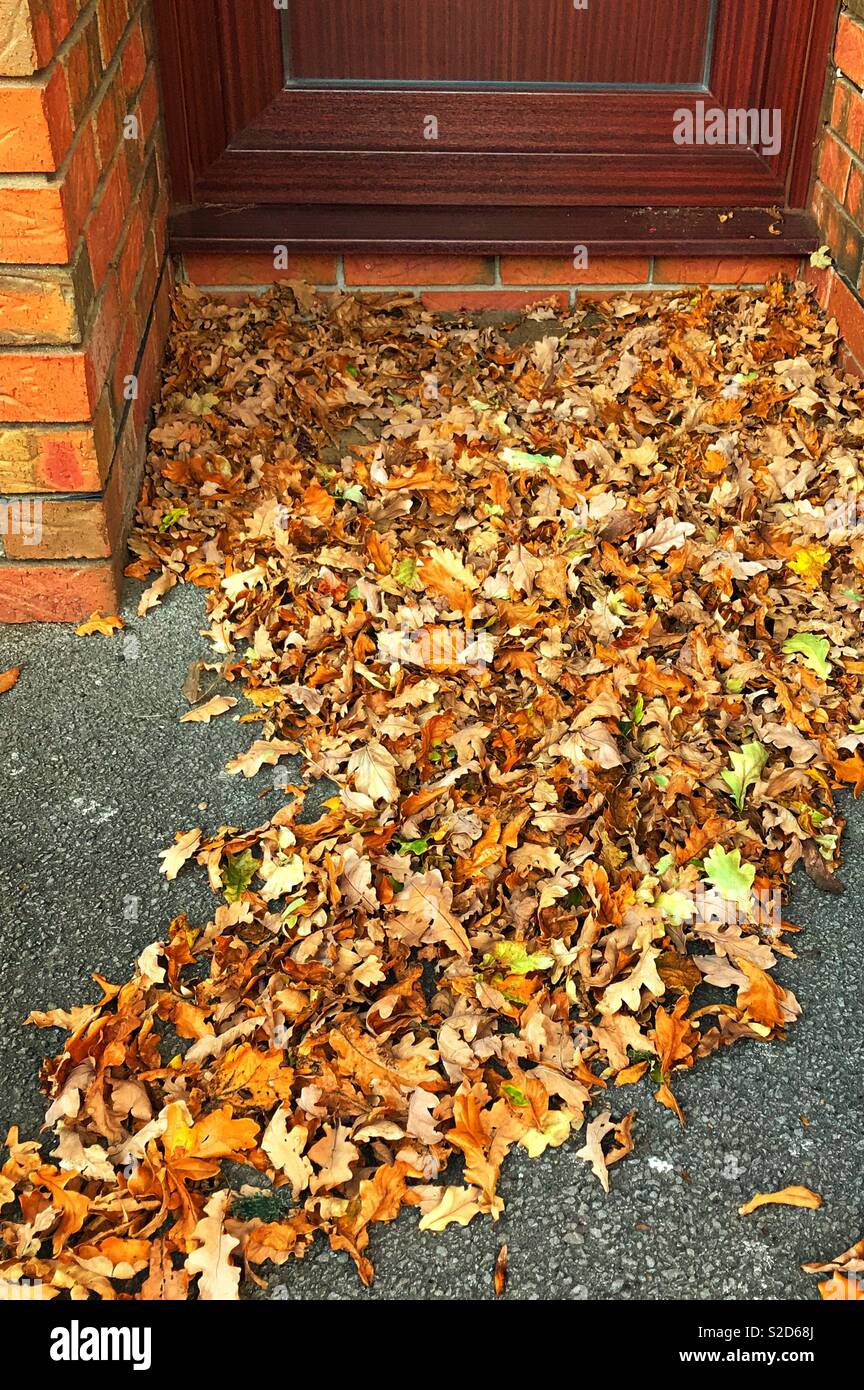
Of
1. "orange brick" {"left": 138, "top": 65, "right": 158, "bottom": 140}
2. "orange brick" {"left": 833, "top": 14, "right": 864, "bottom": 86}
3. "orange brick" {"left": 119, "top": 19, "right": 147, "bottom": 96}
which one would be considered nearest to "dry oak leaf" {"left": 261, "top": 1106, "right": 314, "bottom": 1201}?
"orange brick" {"left": 119, "top": 19, "right": 147, "bottom": 96}

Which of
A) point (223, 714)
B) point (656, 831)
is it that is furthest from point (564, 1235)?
point (223, 714)

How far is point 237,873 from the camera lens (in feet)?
7.89

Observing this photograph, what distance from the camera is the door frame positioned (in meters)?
3.95

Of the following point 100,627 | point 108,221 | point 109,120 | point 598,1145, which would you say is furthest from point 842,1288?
point 109,120

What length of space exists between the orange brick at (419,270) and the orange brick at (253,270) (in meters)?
0.08

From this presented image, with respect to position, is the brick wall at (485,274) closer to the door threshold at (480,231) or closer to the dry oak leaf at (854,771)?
the door threshold at (480,231)

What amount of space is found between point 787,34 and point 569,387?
4.42 feet

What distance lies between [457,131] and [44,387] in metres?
1.97

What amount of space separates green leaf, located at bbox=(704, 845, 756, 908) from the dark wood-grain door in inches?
101

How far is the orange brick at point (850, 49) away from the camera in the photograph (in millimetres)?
3748

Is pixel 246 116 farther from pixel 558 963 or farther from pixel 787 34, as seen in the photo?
pixel 558 963

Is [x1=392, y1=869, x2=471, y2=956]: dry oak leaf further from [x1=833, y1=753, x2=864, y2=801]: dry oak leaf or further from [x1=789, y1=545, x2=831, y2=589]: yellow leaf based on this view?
[x1=789, y1=545, x2=831, y2=589]: yellow leaf

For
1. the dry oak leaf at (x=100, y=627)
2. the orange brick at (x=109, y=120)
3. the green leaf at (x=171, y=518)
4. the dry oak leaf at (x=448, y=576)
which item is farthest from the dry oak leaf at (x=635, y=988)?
the orange brick at (x=109, y=120)

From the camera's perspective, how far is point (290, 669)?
9.39ft
